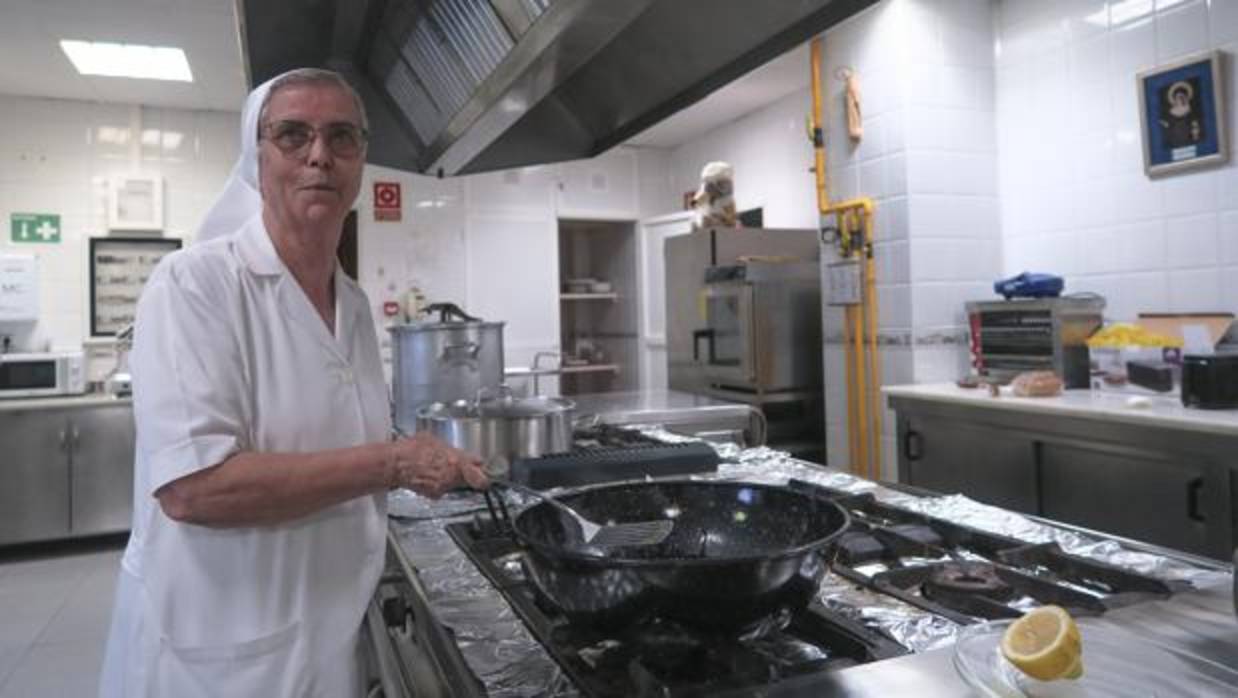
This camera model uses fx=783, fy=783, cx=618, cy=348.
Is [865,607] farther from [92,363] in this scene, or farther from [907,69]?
[92,363]

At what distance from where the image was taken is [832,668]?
2.56ft

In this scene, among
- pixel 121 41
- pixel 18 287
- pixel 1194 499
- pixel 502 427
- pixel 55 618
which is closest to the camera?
pixel 502 427

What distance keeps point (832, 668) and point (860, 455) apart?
127 inches

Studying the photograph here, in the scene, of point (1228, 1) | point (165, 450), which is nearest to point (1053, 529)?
point (165, 450)

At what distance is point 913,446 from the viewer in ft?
10.7

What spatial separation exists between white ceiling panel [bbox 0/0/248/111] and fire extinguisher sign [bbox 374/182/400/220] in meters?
1.00

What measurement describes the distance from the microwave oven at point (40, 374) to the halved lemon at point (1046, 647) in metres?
5.21

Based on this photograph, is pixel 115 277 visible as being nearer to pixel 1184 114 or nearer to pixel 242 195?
pixel 242 195

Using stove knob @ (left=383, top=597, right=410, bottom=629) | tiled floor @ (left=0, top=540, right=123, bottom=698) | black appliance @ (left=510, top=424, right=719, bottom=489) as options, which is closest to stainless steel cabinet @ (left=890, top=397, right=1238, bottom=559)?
black appliance @ (left=510, top=424, right=719, bottom=489)

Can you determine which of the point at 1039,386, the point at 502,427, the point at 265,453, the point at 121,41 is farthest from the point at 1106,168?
the point at 121,41

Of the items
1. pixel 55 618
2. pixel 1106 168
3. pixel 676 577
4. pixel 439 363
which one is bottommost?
pixel 55 618

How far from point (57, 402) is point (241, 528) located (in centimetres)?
430

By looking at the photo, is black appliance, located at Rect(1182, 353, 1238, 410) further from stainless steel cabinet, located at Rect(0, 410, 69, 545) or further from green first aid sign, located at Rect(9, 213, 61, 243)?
green first aid sign, located at Rect(9, 213, 61, 243)

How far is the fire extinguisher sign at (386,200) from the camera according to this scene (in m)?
5.34
